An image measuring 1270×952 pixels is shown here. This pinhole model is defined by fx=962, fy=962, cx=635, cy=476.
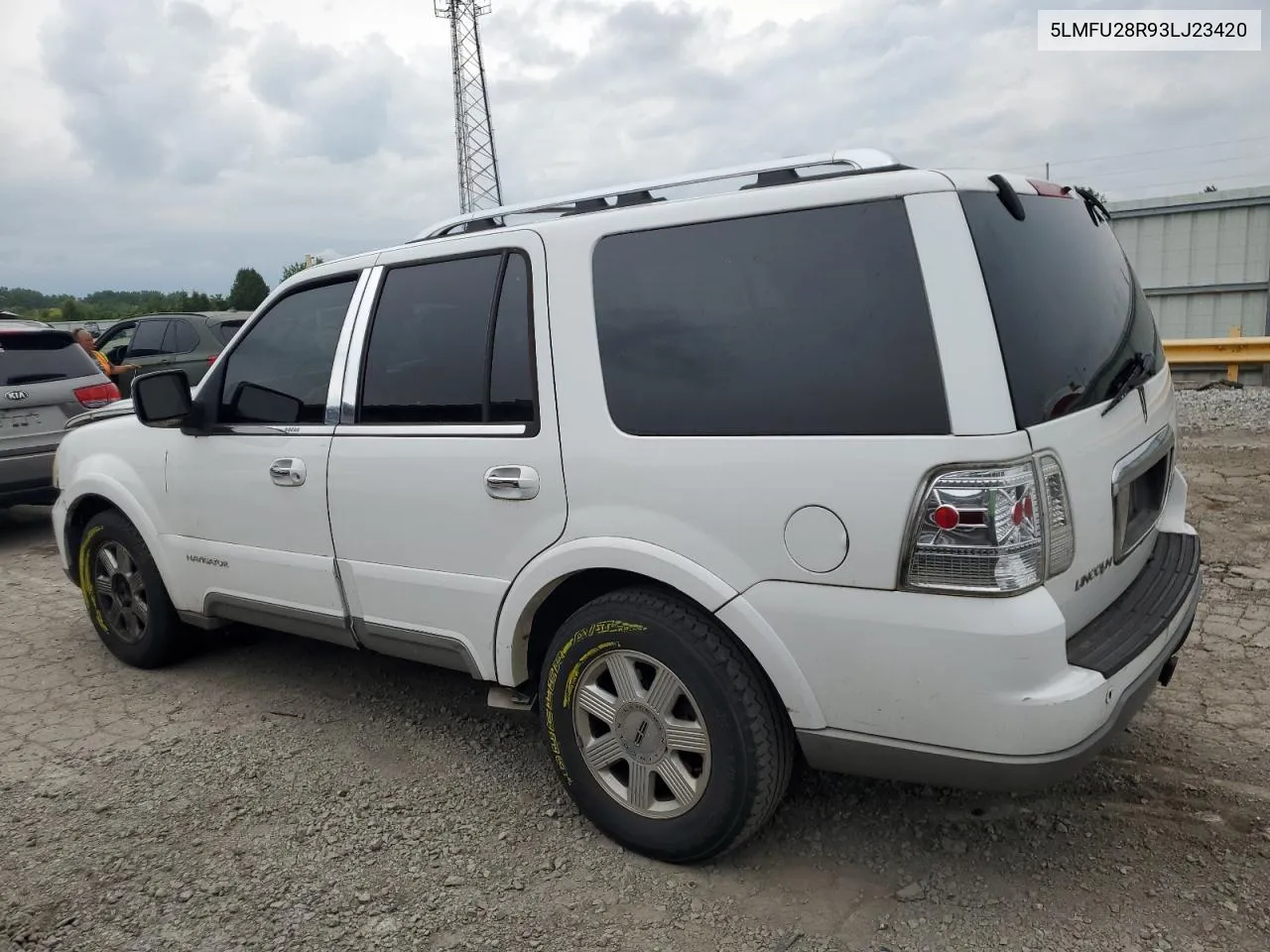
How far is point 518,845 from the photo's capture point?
301cm

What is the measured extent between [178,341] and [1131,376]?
12089 mm

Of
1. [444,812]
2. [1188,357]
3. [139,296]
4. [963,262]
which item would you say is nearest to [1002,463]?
[963,262]

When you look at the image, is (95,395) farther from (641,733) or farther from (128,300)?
(128,300)

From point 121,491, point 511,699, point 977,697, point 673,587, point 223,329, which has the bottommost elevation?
point 511,699

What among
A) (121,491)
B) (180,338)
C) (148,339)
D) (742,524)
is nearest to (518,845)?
(742,524)

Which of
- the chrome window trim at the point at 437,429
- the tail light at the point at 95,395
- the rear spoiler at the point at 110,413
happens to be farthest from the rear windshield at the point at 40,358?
the chrome window trim at the point at 437,429

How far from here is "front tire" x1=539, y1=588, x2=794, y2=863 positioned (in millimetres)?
2576

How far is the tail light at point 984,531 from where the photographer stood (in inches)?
86.5

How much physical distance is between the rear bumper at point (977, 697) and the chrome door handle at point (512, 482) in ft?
2.81

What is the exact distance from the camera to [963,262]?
2.26 metres

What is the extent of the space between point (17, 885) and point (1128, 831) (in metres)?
3.34

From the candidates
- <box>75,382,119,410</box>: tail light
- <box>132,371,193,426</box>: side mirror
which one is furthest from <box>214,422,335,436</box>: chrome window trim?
<box>75,382,119,410</box>: tail light

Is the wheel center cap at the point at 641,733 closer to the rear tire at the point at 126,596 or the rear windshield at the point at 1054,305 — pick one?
the rear windshield at the point at 1054,305

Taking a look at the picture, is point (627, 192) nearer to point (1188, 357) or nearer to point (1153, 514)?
point (1153, 514)
